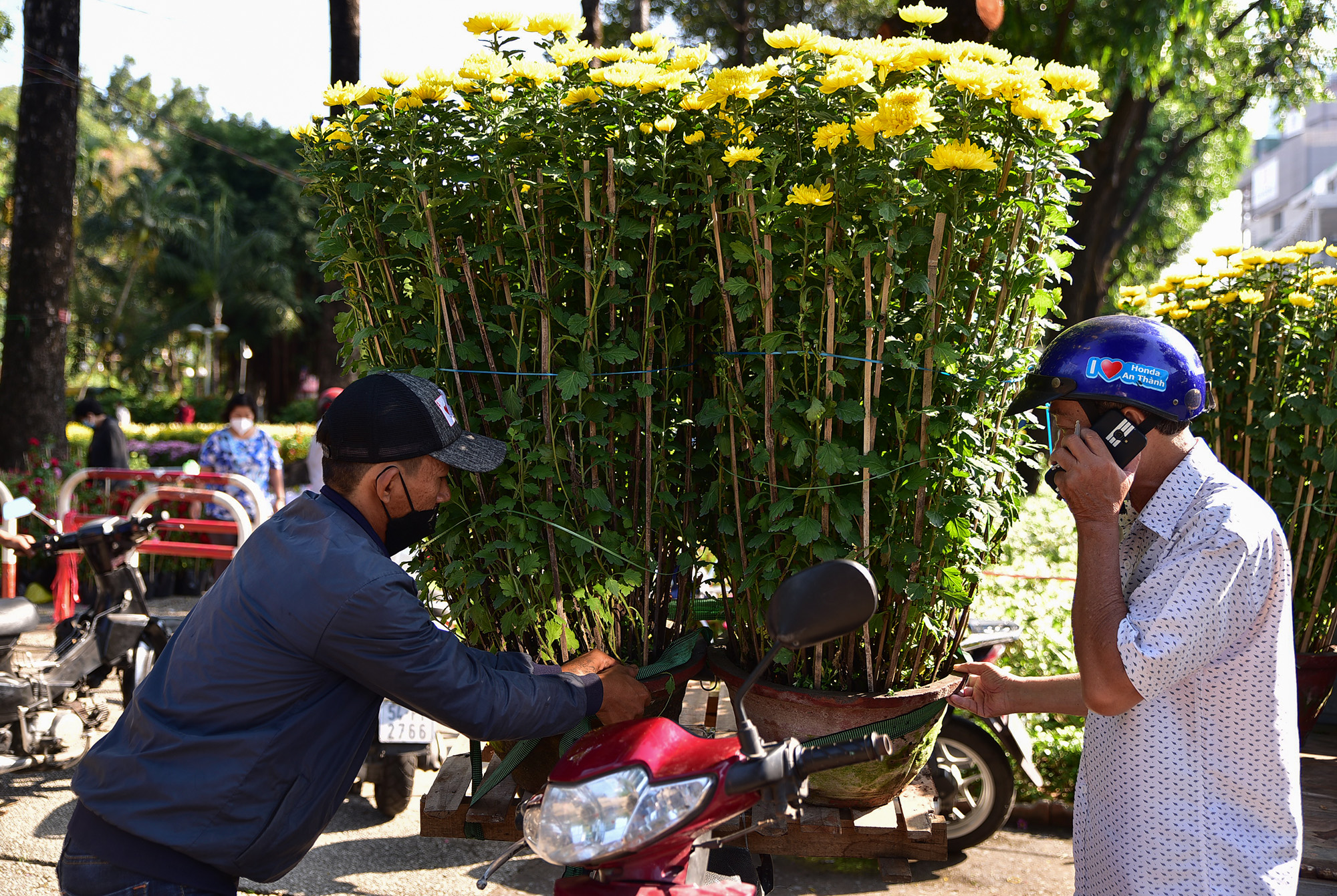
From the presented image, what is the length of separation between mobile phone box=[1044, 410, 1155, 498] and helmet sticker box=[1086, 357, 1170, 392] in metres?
0.07

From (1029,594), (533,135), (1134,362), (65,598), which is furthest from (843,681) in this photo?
(65,598)

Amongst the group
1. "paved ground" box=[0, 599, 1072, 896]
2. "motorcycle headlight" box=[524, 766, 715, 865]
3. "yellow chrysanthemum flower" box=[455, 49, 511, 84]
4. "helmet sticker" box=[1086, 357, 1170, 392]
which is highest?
"yellow chrysanthemum flower" box=[455, 49, 511, 84]

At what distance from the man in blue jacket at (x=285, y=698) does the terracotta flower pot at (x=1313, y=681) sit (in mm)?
4070

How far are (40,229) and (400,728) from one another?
896cm

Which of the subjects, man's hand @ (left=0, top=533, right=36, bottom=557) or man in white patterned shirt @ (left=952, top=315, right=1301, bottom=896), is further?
man's hand @ (left=0, top=533, right=36, bottom=557)

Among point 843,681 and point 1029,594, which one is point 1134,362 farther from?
point 1029,594

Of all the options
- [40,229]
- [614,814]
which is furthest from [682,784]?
[40,229]

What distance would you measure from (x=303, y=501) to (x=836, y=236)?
53.6 inches

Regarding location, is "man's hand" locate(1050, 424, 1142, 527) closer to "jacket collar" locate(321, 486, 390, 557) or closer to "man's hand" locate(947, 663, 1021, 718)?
"man's hand" locate(947, 663, 1021, 718)

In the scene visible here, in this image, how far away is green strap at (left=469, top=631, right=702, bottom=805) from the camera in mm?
2506

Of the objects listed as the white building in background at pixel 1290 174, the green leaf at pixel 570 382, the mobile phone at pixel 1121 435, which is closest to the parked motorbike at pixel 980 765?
the mobile phone at pixel 1121 435

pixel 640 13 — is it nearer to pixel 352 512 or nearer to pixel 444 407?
pixel 444 407

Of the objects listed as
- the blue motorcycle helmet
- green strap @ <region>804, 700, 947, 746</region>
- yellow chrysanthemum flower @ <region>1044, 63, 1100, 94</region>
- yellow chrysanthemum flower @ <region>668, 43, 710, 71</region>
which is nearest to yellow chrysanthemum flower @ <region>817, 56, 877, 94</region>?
yellow chrysanthemum flower @ <region>668, 43, 710, 71</region>

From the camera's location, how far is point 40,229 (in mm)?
11078
